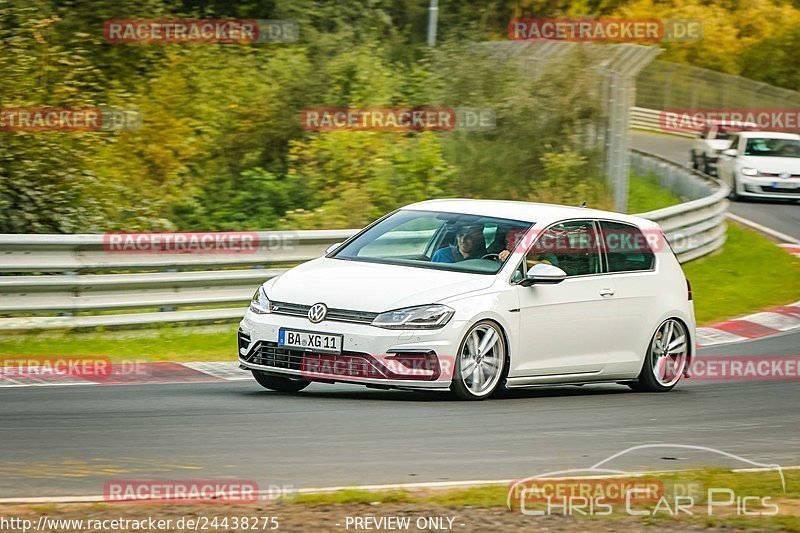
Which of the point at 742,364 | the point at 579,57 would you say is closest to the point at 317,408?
the point at 742,364

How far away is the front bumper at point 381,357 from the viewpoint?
9.92m

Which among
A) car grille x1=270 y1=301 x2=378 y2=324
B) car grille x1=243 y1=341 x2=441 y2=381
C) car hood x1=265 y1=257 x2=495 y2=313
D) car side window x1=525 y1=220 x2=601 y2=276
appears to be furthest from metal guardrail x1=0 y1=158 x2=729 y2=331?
car side window x1=525 y1=220 x2=601 y2=276

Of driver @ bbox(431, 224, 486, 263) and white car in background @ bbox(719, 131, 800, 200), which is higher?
driver @ bbox(431, 224, 486, 263)

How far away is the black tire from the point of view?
10.8 metres

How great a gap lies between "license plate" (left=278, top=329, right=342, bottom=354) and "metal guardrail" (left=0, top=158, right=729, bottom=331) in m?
Result: 3.82

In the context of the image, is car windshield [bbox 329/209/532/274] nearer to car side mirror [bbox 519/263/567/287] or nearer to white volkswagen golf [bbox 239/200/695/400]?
white volkswagen golf [bbox 239/200/695/400]

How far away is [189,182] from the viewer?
22062mm

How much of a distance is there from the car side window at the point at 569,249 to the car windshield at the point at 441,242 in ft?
0.64

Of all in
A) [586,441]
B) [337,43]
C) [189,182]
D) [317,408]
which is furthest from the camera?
[337,43]

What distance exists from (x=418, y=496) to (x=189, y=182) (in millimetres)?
15662

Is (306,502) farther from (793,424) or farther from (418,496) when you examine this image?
(793,424)

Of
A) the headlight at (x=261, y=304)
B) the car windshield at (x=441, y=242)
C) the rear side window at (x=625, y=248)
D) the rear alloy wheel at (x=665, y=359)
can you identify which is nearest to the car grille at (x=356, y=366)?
the headlight at (x=261, y=304)

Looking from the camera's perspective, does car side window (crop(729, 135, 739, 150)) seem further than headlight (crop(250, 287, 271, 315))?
Yes

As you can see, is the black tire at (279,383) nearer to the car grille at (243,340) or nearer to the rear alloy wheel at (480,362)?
the car grille at (243,340)
